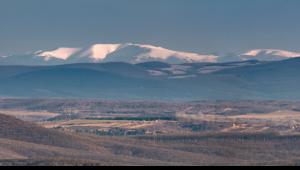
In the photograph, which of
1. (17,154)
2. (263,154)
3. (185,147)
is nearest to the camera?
(17,154)

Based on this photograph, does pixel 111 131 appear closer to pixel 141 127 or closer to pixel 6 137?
pixel 141 127

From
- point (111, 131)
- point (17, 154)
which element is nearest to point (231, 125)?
point (111, 131)

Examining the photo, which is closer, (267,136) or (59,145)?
(59,145)

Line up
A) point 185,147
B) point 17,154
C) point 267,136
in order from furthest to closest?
point 267,136
point 185,147
point 17,154

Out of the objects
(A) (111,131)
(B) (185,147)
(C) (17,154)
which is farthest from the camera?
(A) (111,131)

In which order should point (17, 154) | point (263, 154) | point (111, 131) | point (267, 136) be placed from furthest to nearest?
1. point (111, 131)
2. point (267, 136)
3. point (263, 154)
4. point (17, 154)

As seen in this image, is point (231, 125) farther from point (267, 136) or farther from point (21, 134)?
point (21, 134)

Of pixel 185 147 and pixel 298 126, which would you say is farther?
pixel 298 126

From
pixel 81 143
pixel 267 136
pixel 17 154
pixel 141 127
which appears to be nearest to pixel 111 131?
pixel 141 127
